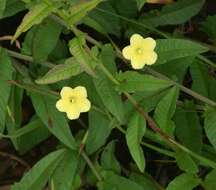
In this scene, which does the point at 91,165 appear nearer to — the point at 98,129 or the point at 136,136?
the point at 98,129

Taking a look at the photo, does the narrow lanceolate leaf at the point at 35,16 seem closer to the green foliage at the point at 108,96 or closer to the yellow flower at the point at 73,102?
the green foliage at the point at 108,96

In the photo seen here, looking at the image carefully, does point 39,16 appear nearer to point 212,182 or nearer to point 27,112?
point 212,182

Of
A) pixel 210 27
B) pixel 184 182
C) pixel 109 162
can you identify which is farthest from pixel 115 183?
pixel 210 27

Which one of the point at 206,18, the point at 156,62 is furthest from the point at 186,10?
the point at 156,62

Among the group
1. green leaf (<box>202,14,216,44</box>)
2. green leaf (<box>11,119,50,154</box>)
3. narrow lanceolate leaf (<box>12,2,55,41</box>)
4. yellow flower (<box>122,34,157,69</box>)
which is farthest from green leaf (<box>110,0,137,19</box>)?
narrow lanceolate leaf (<box>12,2,55,41</box>)

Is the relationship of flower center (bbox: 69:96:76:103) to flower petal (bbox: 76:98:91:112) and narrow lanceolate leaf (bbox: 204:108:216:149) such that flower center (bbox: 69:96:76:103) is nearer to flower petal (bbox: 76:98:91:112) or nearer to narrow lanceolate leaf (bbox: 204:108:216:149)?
flower petal (bbox: 76:98:91:112)

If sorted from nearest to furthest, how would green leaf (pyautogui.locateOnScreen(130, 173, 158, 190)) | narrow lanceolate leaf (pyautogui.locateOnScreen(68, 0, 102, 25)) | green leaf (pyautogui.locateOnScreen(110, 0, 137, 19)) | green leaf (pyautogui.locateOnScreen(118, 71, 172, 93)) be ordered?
narrow lanceolate leaf (pyautogui.locateOnScreen(68, 0, 102, 25)), green leaf (pyautogui.locateOnScreen(118, 71, 172, 93)), green leaf (pyautogui.locateOnScreen(130, 173, 158, 190)), green leaf (pyautogui.locateOnScreen(110, 0, 137, 19))
